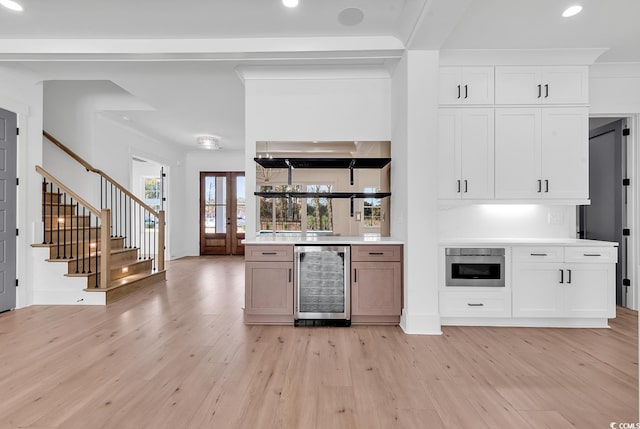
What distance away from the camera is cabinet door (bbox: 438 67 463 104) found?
137 inches

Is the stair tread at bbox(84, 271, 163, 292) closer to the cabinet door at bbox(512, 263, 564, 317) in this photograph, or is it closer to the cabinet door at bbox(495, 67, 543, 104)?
the cabinet door at bbox(512, 263, 564, 317)

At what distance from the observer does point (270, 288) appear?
3.41 meters

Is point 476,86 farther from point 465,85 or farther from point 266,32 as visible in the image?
point 266,32

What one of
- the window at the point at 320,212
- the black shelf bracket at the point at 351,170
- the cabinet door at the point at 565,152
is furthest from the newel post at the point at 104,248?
the cabinet door at the point at 565,152

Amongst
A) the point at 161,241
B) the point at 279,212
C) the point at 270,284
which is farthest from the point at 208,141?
the point at 270,284

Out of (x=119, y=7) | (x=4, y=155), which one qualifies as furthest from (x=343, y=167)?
(x=4, y=155)

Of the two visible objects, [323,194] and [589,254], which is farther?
[323,194]

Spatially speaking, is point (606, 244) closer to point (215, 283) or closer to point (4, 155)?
point (215, 283)

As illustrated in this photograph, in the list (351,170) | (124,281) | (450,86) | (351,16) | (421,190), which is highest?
(351,16)

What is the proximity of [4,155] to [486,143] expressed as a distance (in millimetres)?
5468

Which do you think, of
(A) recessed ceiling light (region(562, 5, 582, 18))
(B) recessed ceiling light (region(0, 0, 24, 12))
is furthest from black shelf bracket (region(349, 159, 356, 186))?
(B) recessed ceiling light (region(0, 0, 24, 12))

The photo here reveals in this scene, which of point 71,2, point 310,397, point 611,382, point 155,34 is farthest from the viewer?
point 155,34

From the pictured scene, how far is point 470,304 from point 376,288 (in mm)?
967

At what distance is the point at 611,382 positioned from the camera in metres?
2.24
